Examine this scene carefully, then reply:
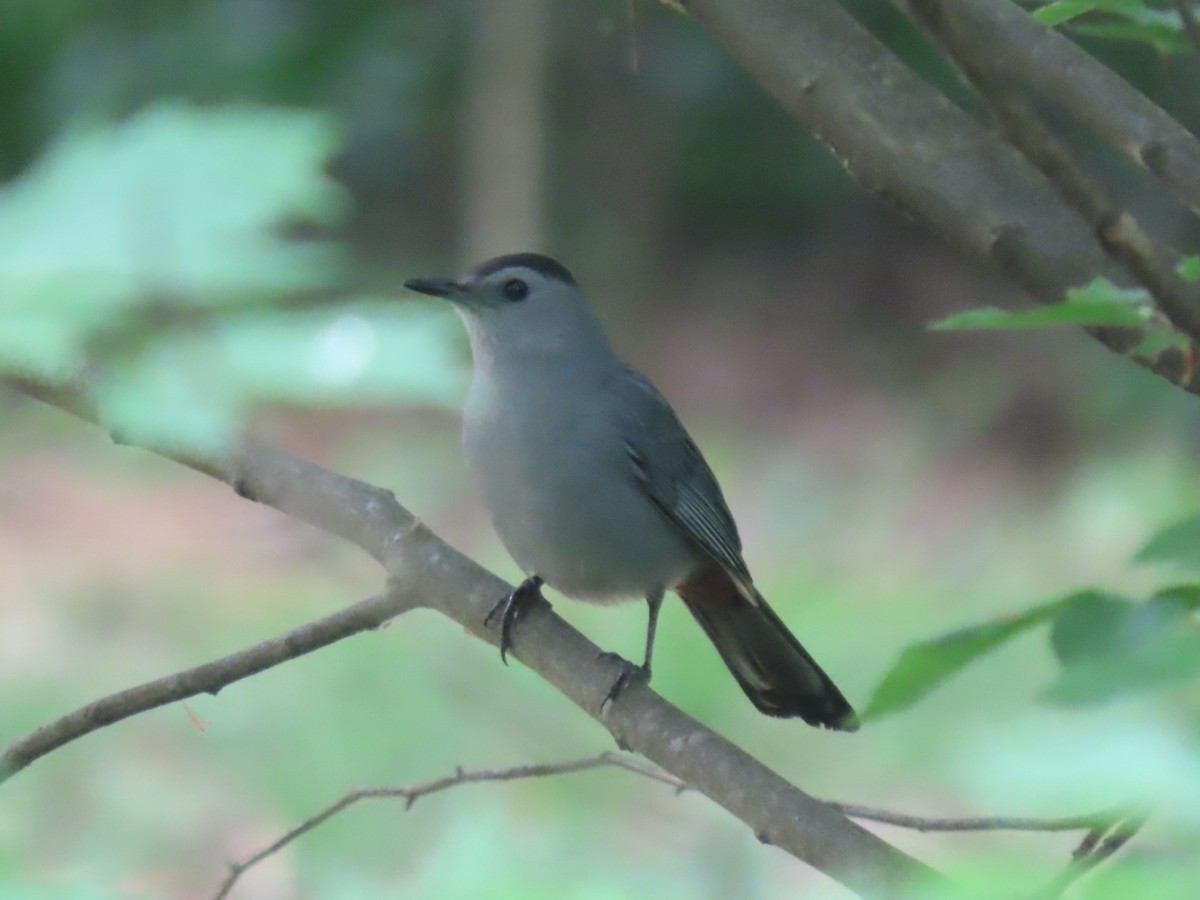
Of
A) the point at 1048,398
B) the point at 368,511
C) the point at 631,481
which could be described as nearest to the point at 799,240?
the point at 1048,398

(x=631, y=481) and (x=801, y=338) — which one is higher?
(x=801, y=338)

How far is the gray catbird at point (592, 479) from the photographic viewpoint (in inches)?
112

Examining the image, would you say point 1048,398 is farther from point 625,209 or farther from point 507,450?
point 507,450

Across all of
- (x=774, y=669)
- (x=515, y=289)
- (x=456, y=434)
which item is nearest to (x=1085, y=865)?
(x=774, y=669)

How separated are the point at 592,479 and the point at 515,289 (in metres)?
0.46

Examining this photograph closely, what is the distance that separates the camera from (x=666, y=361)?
9586 mm

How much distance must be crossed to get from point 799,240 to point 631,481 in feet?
24.8

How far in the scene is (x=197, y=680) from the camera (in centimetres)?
198

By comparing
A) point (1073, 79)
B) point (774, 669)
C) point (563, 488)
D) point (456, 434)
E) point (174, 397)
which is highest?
point (456, 434)

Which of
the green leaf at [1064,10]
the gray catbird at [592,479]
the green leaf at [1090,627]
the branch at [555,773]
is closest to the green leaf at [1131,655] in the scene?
the green leaf at [1090,627]

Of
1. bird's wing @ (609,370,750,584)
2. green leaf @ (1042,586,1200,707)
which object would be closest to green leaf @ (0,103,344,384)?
green leaf @ (1042,586,1200,707)

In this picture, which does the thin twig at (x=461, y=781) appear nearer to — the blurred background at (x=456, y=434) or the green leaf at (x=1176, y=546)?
the blurred background at (x=456, y=434)

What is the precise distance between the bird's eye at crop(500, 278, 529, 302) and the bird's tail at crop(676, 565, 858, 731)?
0.72 meters

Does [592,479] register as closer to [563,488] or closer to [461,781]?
[563,488]
